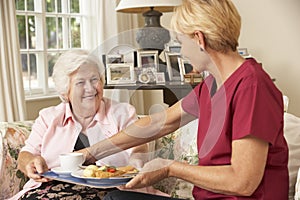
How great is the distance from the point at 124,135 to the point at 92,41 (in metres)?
2.27

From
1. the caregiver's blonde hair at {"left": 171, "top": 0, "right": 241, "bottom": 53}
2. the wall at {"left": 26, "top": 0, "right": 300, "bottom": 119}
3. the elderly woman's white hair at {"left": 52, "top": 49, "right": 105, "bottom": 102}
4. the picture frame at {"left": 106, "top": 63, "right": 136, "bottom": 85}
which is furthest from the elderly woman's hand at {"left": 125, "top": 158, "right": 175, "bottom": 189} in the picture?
the wall at {"left": 26, "top": 0, "right": 300, "bottom": 119}

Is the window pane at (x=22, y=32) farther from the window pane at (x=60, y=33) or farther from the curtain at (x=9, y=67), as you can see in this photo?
the curtain at (x=9, y=67)

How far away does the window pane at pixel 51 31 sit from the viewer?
3.85 m

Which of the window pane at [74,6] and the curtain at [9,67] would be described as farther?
the window pane at [74,6]

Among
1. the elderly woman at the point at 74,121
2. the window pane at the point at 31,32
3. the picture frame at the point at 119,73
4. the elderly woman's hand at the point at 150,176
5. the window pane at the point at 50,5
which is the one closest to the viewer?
the elderly woman's hand at the point at 150,176

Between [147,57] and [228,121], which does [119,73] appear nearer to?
[147,57]

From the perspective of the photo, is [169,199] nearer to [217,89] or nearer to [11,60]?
[217,89]

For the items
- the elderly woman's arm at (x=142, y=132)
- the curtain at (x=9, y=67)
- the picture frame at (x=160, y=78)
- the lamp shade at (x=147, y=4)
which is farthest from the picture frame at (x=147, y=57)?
the elderly woman's arm at (x=142, y=132)

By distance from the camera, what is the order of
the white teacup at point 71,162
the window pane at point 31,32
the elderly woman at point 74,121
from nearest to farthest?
1. the white teacup at point 71,162
2. the elderly woman at point 74,121
3. the window pane at point 31,32

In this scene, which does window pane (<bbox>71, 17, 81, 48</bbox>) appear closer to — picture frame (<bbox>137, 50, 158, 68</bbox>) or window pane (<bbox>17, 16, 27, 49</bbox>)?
window pane (<bbox>17, 16, 27, 49</bbox>)

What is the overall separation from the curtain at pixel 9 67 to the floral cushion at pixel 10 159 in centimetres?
86

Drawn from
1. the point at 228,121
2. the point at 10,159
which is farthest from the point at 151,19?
the point at 228,121

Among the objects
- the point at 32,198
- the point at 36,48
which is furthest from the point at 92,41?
the point at 32,198

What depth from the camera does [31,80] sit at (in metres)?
3.77
